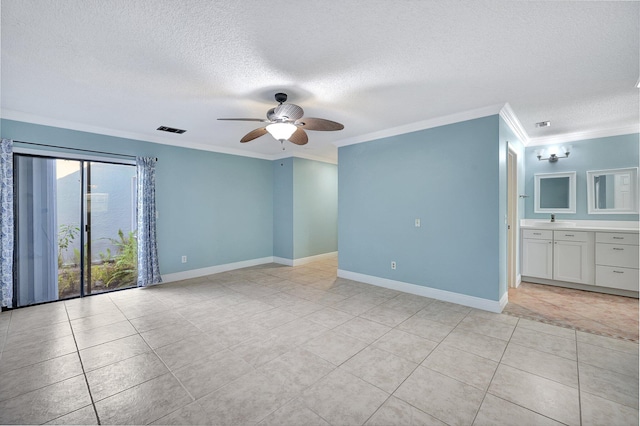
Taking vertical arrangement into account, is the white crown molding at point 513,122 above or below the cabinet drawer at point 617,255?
above

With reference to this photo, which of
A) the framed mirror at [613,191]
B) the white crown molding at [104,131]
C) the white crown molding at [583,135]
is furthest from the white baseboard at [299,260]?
the framed mirror at [613,191]

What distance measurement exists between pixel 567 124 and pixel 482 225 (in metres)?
2.15

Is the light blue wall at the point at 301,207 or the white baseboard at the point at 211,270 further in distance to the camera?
the light blue wall at the point at 301,207

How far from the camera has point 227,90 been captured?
2793 mm

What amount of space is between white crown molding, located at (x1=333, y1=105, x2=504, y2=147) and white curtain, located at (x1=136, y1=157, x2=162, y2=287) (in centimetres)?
309

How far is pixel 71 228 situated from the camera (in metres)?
3.98

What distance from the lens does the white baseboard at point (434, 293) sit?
3.40 m

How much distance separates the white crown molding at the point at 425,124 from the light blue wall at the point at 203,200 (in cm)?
218

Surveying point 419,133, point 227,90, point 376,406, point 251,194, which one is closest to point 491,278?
point 419,133

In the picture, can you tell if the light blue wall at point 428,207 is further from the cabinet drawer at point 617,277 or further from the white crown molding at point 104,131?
the white crown molding at point 104,131

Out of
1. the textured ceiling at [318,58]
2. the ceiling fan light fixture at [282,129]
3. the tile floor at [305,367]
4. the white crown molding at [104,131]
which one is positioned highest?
the textured ceiling at [318,58]

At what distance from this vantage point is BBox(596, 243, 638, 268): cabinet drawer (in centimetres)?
379

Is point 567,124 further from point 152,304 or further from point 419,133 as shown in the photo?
point 152,304

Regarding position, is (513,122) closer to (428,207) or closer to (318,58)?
(428,207)
